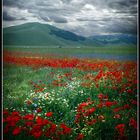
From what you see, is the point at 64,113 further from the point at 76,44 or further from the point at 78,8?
the point at 78,8

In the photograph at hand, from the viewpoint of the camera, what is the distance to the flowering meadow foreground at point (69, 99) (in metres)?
3.71

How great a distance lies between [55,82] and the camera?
4027 millimetres

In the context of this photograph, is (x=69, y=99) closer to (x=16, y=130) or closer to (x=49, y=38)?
(x=16, y=130)

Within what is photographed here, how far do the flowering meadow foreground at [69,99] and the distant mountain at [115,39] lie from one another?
1.00 feet

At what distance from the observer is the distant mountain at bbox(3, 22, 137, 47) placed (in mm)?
3869

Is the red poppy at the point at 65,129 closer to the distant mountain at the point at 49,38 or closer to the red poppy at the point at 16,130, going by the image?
the red poppy at the point at 16,130

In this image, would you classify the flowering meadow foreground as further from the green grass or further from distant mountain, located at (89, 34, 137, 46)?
distant mountain, located at (89, 34, 137, 46)

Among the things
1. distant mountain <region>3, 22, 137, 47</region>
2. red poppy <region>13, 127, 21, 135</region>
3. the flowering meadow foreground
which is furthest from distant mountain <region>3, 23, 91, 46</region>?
red poppy <region>13, 127, 21, 135</region>

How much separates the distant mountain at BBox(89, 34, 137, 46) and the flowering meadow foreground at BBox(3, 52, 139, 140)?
1.00ft

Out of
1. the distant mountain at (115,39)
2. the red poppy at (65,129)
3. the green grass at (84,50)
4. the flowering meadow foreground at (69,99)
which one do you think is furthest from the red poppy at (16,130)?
the distant mountain at (115,39)

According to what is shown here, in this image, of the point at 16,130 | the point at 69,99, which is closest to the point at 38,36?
the point at 69,99

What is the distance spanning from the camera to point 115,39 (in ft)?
13.8

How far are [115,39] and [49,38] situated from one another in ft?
3.47

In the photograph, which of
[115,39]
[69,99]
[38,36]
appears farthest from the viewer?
[115,39]
